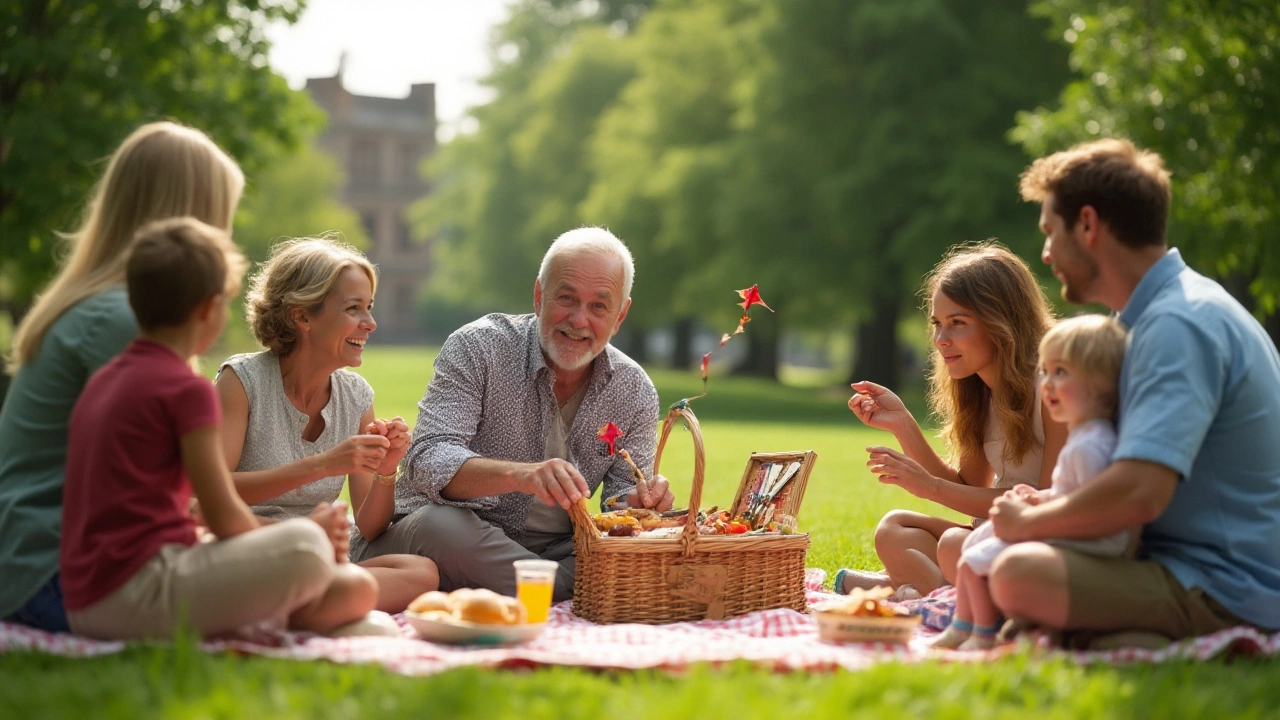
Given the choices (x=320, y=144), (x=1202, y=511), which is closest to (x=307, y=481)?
(x=1202, y=511)

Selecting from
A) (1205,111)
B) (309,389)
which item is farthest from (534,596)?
(1205,111)

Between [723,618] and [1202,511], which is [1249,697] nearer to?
[1202,511]

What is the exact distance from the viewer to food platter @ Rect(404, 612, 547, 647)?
13.4 feet

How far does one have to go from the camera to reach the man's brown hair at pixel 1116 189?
3990mm

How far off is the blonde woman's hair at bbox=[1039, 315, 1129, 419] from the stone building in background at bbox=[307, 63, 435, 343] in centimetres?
7425

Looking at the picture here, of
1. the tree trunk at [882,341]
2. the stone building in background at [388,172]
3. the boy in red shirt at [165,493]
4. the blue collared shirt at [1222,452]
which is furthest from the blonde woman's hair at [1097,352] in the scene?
the stone building in background at [388,172]

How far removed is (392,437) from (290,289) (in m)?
0.87

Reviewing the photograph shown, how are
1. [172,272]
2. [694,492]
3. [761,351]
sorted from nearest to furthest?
1. [172,272]
2. [694,492]
3. [761,351]

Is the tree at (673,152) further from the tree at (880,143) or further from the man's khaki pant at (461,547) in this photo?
the man's khaki pant at (461,547)

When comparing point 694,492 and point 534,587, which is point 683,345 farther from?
point 534,587

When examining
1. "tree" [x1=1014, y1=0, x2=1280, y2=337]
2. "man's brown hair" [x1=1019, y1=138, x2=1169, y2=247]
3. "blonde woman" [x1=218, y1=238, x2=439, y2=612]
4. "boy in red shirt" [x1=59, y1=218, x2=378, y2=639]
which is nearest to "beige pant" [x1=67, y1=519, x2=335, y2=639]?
"boy in red shirt" [x1=59, y1=218, x2=378, y2=639]

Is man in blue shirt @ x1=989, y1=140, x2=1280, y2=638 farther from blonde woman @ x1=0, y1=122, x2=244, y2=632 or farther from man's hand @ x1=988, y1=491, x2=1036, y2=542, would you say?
blonde woman @ x1=0, y1=122, x2=244, y2=632

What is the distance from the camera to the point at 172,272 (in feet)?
12.0

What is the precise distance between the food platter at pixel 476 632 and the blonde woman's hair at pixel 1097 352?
6.30 feet
